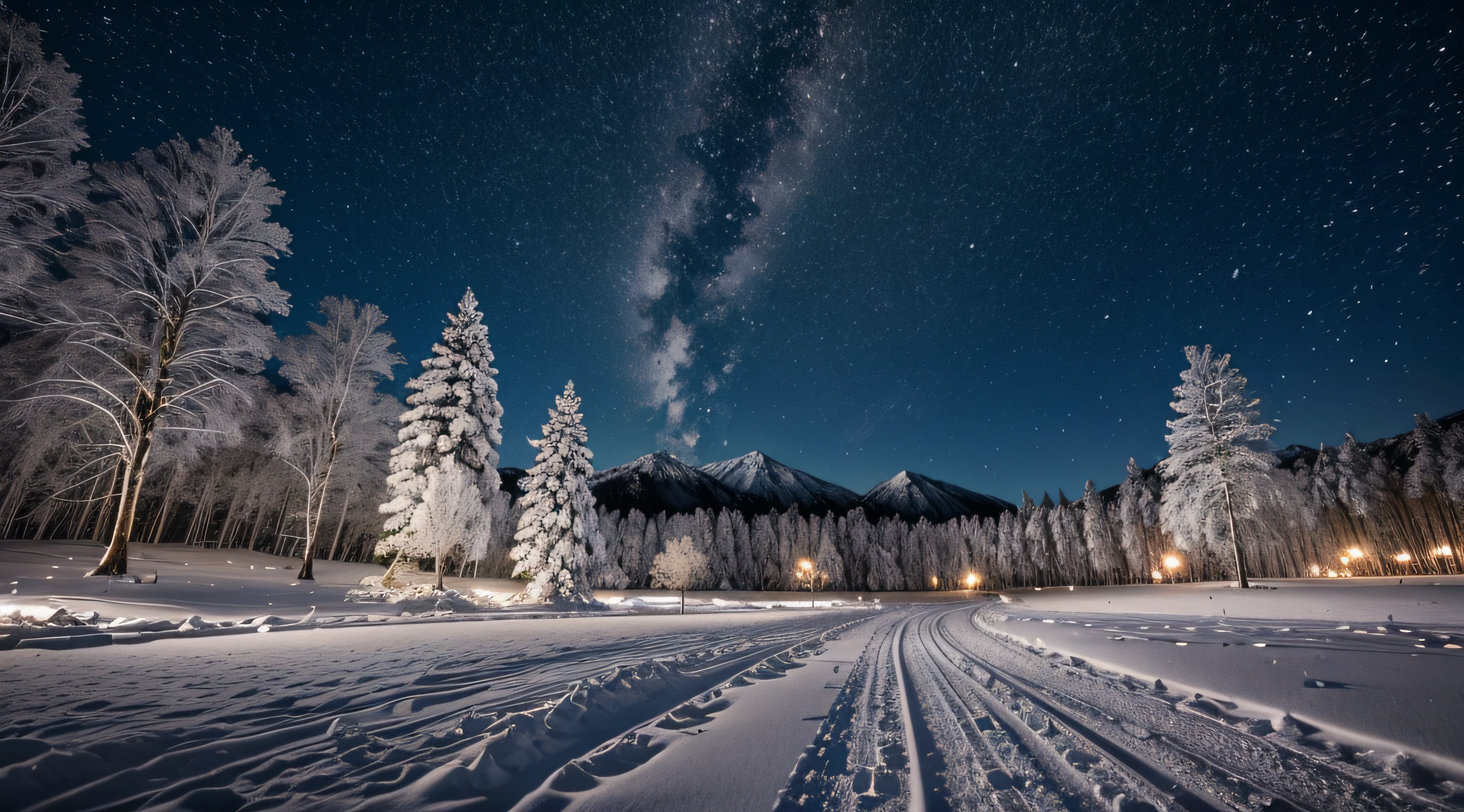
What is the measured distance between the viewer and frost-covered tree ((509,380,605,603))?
2172 cm

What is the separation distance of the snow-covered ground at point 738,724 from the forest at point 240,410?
1174 centimetres

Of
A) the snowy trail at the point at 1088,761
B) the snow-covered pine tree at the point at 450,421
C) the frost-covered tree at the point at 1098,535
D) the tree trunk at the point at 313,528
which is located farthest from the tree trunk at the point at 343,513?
the frost-covered tree at the point at 1098,535

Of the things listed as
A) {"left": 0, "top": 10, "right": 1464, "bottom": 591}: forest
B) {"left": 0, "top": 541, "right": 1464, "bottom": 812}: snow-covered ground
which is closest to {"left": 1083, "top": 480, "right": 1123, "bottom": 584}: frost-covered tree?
{"left": 0, "top": 10, "right": 1464, "bottom": 591}: forest

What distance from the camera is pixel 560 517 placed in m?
22.5

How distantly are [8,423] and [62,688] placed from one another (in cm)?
1958

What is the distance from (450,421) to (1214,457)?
102 ft

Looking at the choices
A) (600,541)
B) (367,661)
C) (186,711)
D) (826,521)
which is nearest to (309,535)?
(600,541)

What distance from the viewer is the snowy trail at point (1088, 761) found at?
2043mm

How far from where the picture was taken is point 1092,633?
813cm

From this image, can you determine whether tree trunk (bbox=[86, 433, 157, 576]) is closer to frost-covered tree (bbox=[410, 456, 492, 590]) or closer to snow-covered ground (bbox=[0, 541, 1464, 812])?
frost-covered tree (bbox=[410, 456, 492, 590])

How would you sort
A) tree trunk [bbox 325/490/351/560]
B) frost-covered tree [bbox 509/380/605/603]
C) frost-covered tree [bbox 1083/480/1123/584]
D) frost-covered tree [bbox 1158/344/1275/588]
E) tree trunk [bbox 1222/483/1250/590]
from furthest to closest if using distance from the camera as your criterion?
frost-covered tree [bbox 1083/480/1123/584], tree trunk [bbox 325/490/351/560], frost-covered tree [bbox 509/380/605/603], frost-covered tree [bbox 1158/344/1275/588], tree trunk [bbox 1222/483/1250/590]

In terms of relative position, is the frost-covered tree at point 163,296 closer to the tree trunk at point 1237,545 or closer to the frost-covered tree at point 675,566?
the frost-covered tree at point 675,566

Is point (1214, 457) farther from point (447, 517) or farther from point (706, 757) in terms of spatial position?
point (447, 517)

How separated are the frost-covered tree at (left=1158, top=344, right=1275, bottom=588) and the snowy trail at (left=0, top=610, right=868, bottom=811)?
21.9 metres
